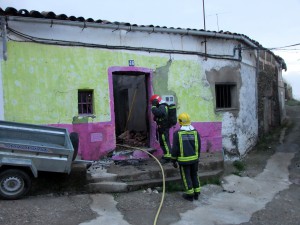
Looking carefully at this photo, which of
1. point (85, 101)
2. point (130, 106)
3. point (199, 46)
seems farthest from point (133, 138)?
point (199, 46)

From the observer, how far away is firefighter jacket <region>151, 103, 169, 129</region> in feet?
27.6

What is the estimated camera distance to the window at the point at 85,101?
8.65 meters

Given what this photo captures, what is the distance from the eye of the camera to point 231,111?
36.5 ft

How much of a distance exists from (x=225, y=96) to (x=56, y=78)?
5524 mm

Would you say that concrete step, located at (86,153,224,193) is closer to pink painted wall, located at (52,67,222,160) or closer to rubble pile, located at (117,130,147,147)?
pink painted wall, located at (52,67,222,160)

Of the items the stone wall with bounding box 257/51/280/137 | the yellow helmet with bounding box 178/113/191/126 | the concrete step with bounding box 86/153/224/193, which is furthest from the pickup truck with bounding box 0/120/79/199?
the stone wall with bounding box 257/51/280/137

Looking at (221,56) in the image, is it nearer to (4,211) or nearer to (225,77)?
(225,77)

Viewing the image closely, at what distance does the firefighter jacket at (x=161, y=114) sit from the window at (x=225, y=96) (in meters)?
3.05

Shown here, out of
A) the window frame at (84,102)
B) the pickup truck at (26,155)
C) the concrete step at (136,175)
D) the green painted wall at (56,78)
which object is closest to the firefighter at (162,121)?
the concrete step at (136,175)

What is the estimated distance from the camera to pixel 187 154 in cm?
722

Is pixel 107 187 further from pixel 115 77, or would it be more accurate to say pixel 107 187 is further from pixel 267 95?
pixel 267 95

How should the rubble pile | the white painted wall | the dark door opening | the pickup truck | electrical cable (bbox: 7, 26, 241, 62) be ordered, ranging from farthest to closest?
the dark door opening
the rubble pile
the white painted wall
electrical cable (bbox: 7, 26, 241, 62)
the pickup truck

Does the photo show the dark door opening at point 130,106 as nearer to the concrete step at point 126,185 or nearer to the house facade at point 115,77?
the house facade at point 115,77

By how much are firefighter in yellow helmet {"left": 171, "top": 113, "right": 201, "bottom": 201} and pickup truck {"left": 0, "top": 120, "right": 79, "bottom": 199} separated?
6.82ft
